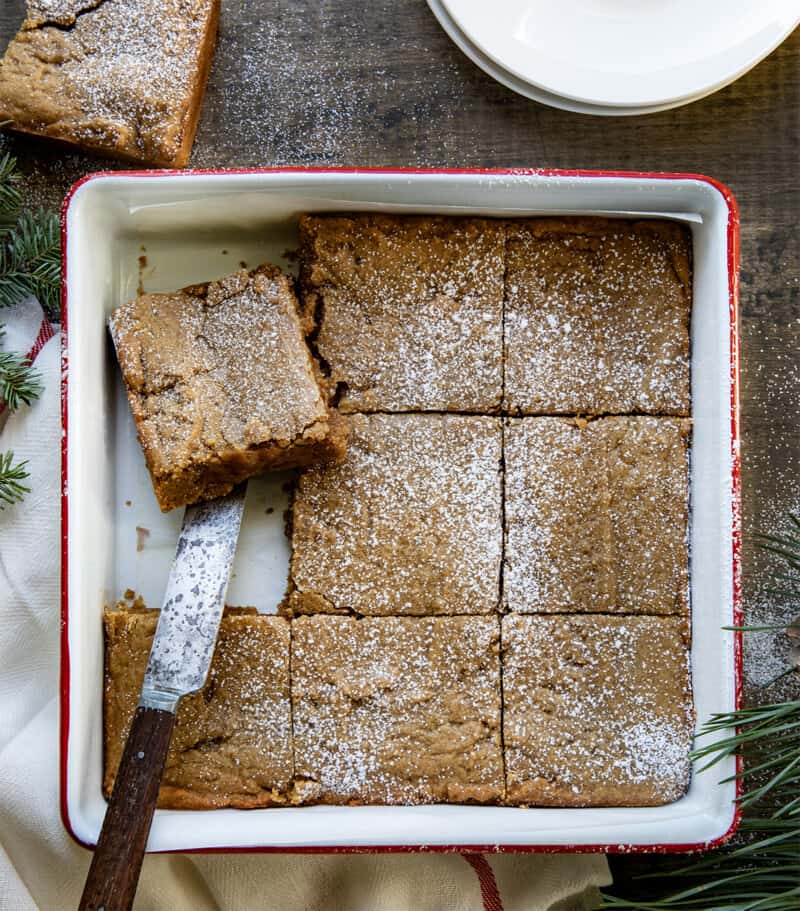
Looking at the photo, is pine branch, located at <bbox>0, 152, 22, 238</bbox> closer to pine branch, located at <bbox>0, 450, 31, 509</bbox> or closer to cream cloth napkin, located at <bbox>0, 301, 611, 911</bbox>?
cream cloth napkin, located at <bbox>0, 301, 611, 911</bbox>

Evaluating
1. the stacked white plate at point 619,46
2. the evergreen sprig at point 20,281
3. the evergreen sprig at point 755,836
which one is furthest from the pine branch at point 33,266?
the evergreen sprig at point 755,836

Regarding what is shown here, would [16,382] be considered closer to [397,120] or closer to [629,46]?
[397,120]

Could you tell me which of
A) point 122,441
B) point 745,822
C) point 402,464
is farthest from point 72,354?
point 745,822

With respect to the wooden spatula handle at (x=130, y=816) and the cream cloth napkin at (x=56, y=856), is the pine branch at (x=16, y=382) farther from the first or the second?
the wooden spatula handle at (x=130, y=816)

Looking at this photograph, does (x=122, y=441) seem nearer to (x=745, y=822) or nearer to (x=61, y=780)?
(x=61, y=780)

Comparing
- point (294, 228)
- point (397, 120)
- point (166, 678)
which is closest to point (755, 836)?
point (166, 678)

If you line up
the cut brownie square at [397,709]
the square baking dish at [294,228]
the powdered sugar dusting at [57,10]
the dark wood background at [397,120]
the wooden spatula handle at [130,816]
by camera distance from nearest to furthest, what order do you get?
the wooden spatula handle at [130,816]
the square baking dish at [294,228]
the cut brownie square at [397,709]
the powdered sugar dusting at [57,10]
the dark wood background at [397,120]
